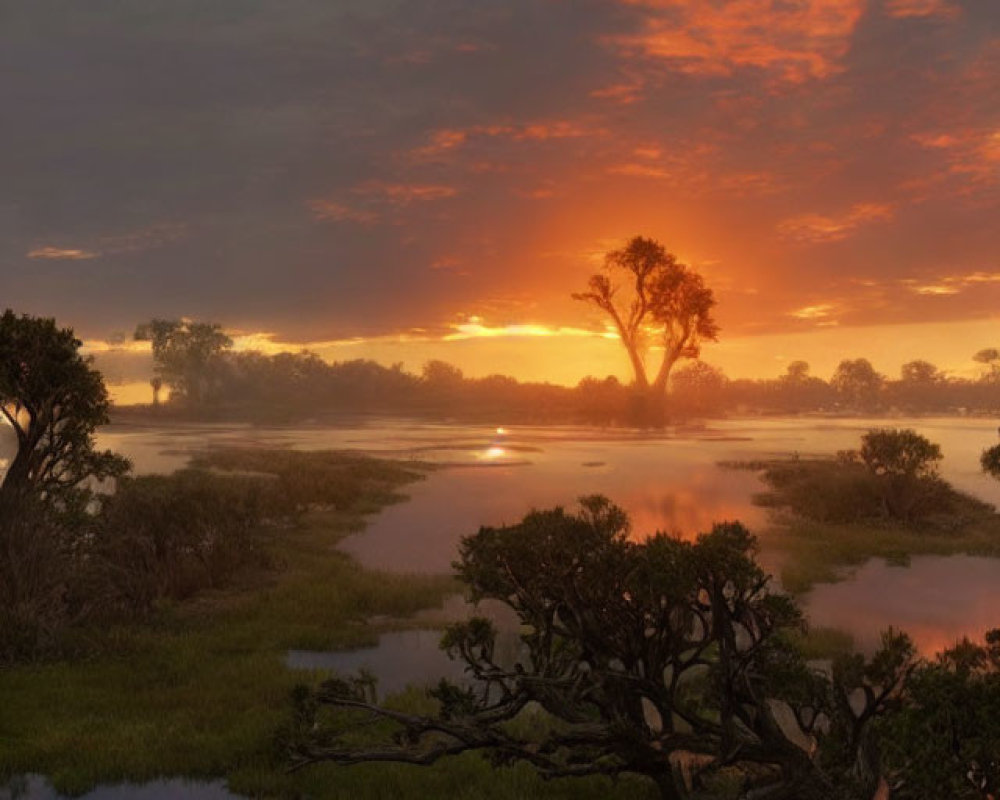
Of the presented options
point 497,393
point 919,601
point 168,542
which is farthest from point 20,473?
point 497,393

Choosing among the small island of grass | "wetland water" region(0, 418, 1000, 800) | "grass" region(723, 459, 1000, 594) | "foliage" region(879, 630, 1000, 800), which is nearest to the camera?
"foliage" region(879, 630, 1000, 800)

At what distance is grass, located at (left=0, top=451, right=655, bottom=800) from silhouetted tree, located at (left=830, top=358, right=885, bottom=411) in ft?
432

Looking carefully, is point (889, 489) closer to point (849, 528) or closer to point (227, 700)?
point (849, 528)

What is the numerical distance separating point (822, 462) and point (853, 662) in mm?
34135

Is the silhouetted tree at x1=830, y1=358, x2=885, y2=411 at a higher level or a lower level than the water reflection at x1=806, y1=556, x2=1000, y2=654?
higher

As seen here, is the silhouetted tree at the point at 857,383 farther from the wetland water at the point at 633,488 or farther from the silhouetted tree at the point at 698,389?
the wetland water at the point at 633,488

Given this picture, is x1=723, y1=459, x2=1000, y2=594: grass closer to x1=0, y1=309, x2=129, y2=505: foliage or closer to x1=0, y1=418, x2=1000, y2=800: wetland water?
x1=0, y1=418, x2=1000, y2=800: wetland water

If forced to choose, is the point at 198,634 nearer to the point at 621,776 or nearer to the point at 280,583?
the point at 280,583

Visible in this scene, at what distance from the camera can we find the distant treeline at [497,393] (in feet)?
341

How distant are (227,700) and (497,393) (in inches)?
4091

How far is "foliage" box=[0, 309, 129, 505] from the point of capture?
14.4m

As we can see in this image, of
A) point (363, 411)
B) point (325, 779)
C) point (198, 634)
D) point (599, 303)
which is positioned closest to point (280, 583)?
point (198, 634)

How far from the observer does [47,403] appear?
1479 centimetres

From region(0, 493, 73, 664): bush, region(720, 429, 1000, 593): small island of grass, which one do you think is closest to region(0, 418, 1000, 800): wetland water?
region(720, 429, 1000, 593): small island of grass
